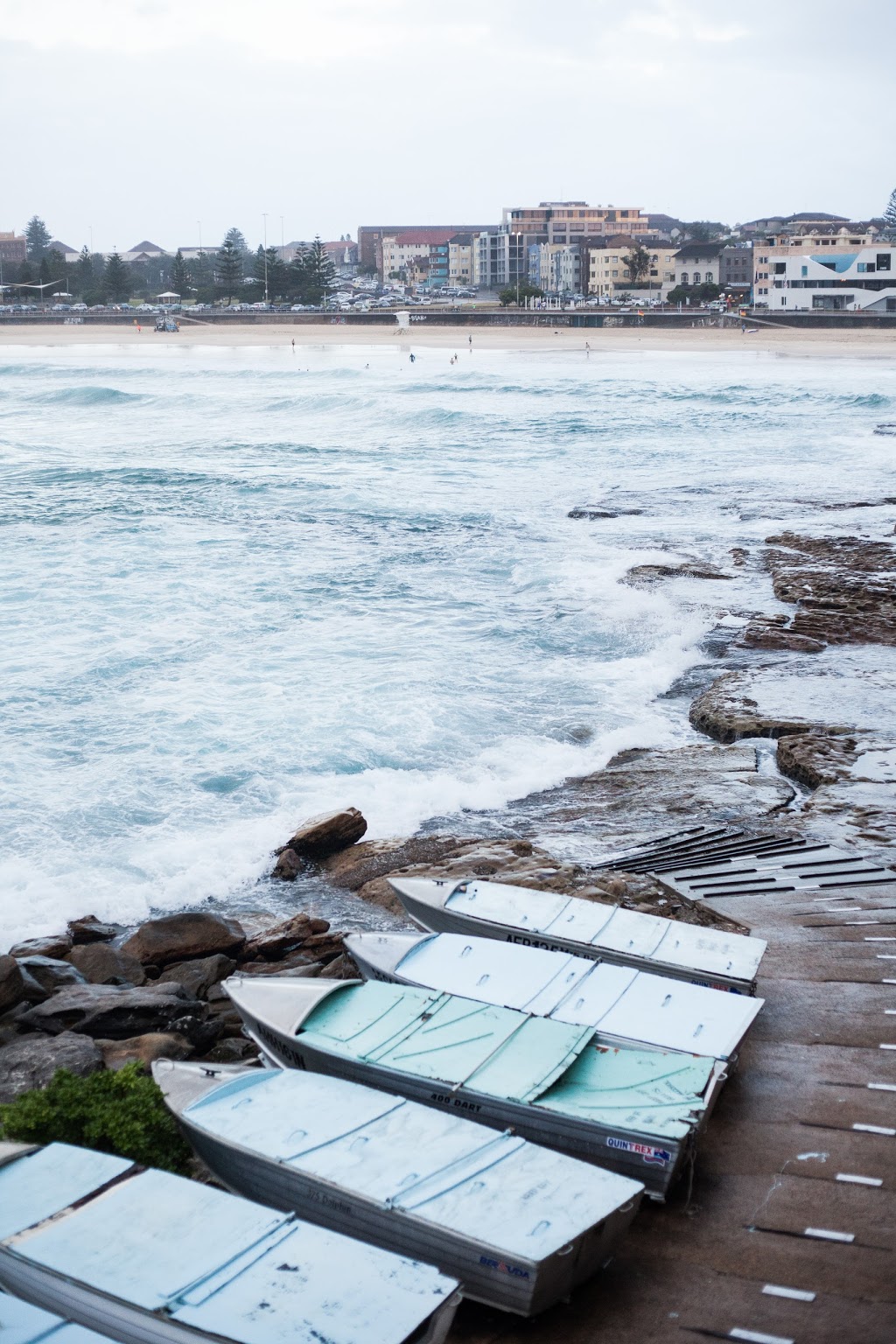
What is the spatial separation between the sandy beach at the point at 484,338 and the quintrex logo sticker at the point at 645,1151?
73.7m

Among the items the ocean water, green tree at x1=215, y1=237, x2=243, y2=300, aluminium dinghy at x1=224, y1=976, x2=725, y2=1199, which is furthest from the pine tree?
aluminium dinghy at x1=224, y1=976, x2=725, y2=1199

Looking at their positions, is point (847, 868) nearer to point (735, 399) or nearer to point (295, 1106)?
point (295, 1106)

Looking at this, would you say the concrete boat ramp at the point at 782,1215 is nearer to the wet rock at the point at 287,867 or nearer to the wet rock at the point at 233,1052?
the wet rock at the point at 233,1052

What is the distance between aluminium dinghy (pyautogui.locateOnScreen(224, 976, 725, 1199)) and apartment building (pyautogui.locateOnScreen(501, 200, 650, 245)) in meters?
144

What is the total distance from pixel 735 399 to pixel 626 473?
2131 centimetres

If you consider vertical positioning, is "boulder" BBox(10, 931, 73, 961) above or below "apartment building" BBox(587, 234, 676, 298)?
below

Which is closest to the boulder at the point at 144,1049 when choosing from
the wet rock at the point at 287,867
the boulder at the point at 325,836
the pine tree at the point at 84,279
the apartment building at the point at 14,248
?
the wet rock at the point at 287,867

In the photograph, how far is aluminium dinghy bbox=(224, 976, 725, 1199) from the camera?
21.0 ft

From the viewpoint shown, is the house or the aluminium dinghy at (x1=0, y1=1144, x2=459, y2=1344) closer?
the aluminium dinghy at (x1=0, y1=1144, x2=459, y2=1344)

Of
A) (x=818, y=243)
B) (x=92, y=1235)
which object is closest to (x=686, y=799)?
(x=92, y=1235)

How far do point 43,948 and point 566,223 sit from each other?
488 feet

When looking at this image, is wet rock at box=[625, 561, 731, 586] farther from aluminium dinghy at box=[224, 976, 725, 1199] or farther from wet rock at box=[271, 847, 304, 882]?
aluminium dinghy at box=[224, 976, 725, 1199]

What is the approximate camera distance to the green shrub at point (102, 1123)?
21.8 feet

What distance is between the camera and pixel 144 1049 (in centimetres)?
792
